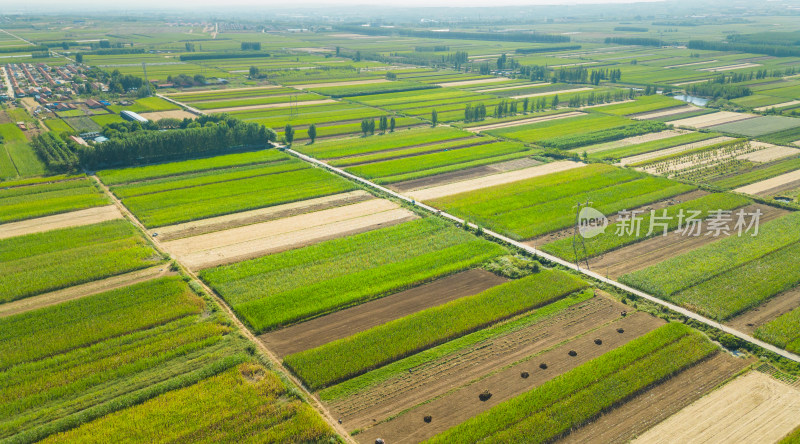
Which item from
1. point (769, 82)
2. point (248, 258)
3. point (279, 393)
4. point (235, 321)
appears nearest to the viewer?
point (279, 393)

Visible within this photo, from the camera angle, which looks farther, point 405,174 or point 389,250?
point 405,174

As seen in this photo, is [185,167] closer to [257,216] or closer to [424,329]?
[257,216]

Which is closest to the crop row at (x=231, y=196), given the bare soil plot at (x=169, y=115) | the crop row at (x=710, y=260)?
the crop row at (x=710, y=260)

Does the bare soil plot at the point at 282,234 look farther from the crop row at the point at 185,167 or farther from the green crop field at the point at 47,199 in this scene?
the crop row at the point at 185,167

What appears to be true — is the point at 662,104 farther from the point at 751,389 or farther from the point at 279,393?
the point at 279,393

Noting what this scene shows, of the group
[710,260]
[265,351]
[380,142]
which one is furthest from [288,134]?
[710,260]

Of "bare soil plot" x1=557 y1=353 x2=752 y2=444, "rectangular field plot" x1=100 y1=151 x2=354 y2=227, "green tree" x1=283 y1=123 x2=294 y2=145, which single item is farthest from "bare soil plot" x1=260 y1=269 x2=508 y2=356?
"green tree" x1=283 y1=123 x2=294 y2=145

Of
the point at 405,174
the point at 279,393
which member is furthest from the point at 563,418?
the point at 405,174
